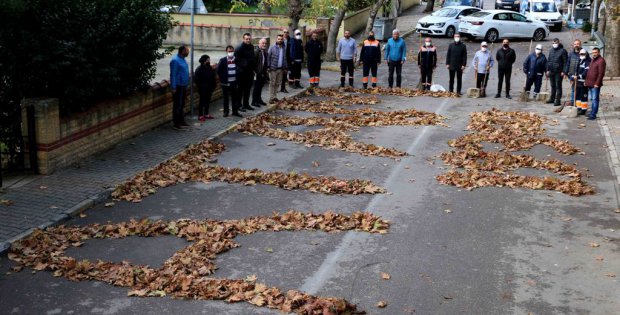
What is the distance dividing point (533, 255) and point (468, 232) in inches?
42.1

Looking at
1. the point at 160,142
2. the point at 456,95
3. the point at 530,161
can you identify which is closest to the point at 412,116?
the point at 456,95

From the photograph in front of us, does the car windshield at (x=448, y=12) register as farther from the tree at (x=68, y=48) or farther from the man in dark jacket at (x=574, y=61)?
the tree at (x=68, y=48)

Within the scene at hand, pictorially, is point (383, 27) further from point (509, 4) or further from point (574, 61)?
point (509, 4)

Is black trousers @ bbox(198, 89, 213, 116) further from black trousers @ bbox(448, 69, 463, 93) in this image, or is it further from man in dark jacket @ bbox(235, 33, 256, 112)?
black trousers @ bbox(448, 69, 463, 93)

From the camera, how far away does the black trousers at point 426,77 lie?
23422 millimetres

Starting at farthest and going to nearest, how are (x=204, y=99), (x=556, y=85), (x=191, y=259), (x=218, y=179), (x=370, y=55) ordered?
(x=370, y=55)
(x=556, y=85)
(x=204, y=99)
(x=218, y=179)
(x=191, y=259)

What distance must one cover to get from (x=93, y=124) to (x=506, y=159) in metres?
7.88

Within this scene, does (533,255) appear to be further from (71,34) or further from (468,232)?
(71,34)

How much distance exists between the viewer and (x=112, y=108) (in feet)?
49.5

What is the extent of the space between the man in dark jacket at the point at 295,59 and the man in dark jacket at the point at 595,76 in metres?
8.27

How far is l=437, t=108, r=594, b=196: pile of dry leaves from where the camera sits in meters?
13.2

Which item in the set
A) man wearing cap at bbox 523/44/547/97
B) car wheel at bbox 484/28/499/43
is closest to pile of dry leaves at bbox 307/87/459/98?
man wearing cap at bbox 523/44/547/97

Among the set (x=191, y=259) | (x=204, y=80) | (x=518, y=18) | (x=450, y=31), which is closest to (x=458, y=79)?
(x=204, y=80)

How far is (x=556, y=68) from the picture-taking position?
21.3 m
